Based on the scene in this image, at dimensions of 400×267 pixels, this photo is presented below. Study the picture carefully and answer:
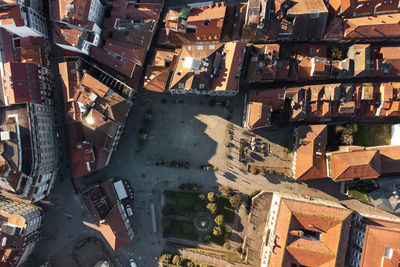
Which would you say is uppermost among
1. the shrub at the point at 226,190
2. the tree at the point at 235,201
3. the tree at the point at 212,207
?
the shrub at the point at 226,190

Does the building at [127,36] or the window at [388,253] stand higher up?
the building at [127,36]

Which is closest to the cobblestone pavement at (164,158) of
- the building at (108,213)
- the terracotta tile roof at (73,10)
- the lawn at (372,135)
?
the building at (108,213)

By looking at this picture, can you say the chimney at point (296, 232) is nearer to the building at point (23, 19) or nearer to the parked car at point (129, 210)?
the parked car at point (129, 210)

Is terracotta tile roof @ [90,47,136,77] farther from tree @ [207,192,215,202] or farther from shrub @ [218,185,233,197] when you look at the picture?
shrub @ [218,185,233,197]

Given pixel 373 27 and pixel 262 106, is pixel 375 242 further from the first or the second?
pixel 373 27

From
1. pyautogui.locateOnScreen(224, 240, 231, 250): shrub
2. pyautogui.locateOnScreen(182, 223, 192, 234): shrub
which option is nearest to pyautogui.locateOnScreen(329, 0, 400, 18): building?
pyautogui.locateOnScreen(224, 240, 231, 250): shrub

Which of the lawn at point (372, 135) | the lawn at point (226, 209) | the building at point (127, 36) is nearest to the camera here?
the building at point (127, 36)

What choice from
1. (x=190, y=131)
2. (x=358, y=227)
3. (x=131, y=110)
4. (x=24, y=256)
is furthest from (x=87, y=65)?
(x=358, y=227)

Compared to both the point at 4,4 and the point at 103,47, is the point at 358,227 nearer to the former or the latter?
the point at 103,47
